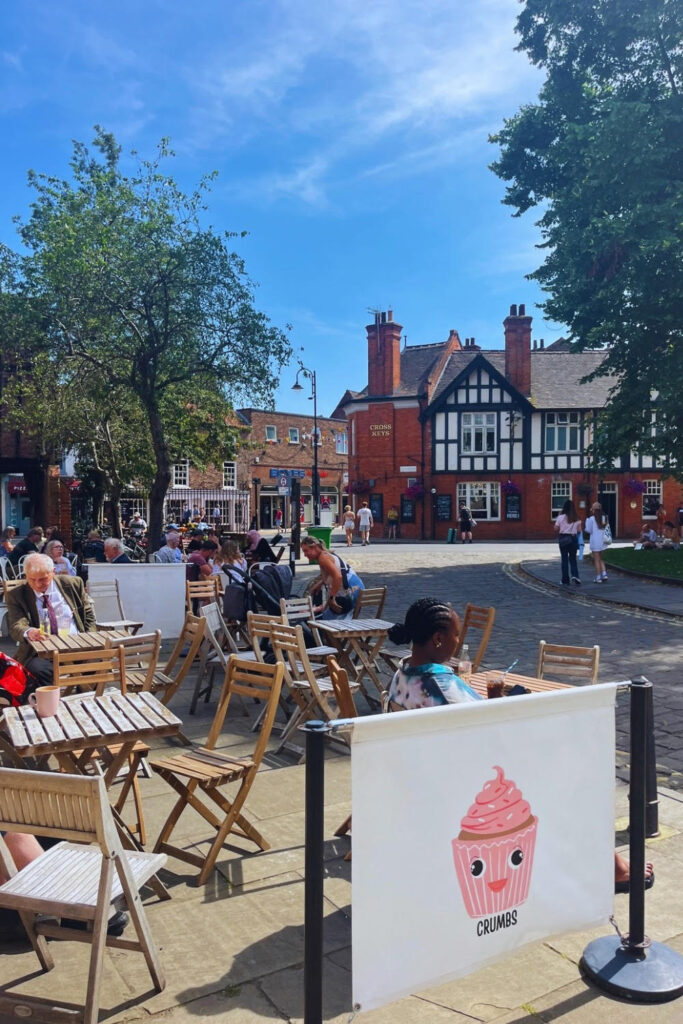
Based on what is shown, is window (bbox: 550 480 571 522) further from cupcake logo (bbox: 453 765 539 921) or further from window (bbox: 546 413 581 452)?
cupcake logo (bbox: 453 765 539 921)

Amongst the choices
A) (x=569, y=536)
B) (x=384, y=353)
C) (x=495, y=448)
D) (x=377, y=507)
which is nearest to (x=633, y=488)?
(x=495, y=448)

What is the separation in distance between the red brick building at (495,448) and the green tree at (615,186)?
18.8 m

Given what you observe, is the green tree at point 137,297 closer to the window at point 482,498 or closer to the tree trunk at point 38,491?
the tree trunk at point 38,491

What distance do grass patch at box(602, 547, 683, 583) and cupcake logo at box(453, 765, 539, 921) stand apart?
15.2 m

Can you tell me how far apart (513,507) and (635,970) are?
37.7m

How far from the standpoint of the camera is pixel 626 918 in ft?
11.0

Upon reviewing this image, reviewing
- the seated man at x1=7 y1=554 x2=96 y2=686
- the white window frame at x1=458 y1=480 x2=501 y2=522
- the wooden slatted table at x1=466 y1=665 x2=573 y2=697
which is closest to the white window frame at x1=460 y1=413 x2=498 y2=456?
the white window frame at x1=458 y1=480 x2=501 y2=522

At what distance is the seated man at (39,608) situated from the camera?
5.96 metres

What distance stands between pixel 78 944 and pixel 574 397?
40338mm

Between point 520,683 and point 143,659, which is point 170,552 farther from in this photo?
point 520,683

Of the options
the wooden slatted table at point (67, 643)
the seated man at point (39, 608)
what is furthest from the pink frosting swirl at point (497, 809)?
the seated man at point (39, 608)

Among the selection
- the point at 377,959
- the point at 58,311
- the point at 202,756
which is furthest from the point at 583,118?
the point at 377,959

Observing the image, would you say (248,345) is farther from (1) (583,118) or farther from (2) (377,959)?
(2) (377,959)

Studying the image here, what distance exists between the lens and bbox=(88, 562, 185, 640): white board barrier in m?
10.2
